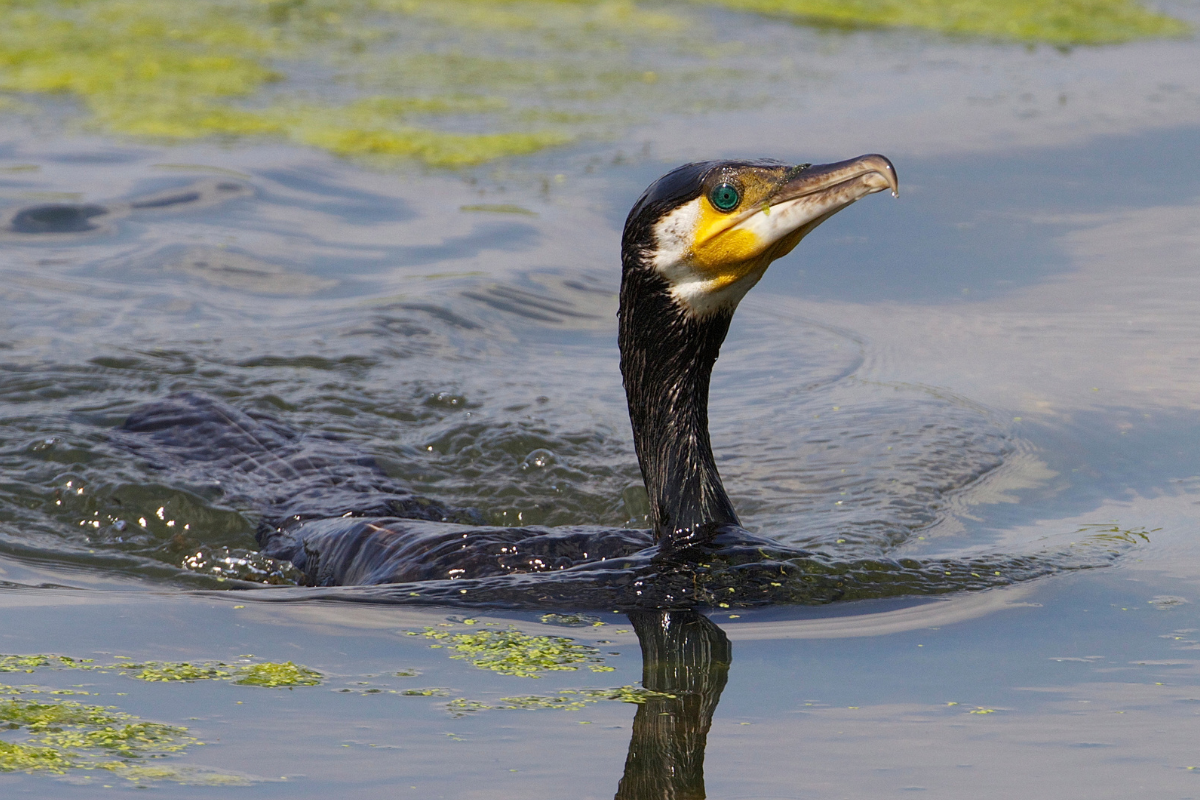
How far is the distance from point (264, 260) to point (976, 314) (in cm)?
377

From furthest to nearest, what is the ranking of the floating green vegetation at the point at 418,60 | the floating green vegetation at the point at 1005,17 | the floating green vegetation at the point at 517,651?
the floating green vegetation at the point at 1005,17 < the floating green vegetation at the point at 418,60 < the floating green vegetation at the point at 517,651

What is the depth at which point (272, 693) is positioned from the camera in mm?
3283

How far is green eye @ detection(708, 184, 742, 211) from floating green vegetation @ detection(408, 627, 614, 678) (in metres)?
1.19

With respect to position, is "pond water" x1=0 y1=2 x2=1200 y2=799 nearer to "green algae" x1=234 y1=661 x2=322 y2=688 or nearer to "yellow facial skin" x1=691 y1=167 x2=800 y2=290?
"green algae" x1=234 y1=661 x2=322 y2=688

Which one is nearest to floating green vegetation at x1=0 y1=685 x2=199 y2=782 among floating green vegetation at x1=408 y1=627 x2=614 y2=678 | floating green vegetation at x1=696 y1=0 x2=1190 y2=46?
floating green vegetation at x1=408 y1=627 x2=614 y2=678

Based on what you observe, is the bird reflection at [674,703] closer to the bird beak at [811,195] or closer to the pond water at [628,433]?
the pond water at [628,433]

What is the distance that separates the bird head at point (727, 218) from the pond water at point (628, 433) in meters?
0.90

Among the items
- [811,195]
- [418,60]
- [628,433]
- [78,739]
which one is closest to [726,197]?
[811,195]

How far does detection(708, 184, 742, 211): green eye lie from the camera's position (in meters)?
3.89

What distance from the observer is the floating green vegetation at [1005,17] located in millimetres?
11766

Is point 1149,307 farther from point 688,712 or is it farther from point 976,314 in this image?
point 688,712

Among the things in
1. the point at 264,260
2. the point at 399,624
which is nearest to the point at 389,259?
the point at 264,260

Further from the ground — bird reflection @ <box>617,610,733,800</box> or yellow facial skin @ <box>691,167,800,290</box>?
yellow facial skin @ <box>691,167,800,290</box>

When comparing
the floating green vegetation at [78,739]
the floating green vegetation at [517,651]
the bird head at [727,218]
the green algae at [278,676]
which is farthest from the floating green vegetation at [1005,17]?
the floating green vegetation at [78,739]
